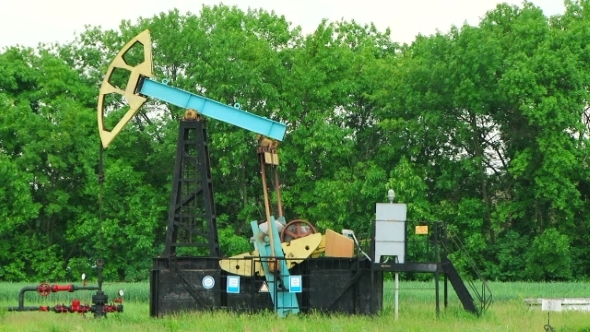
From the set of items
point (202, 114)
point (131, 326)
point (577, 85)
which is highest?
point (577, 85)

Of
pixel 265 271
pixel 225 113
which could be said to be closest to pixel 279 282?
pixel 265 271

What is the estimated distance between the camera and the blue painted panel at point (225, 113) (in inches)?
989

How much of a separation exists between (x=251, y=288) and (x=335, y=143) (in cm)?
2076

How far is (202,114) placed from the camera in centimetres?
2544

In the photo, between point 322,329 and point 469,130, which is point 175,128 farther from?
point 322,329

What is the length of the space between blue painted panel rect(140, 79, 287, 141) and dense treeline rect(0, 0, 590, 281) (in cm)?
1724

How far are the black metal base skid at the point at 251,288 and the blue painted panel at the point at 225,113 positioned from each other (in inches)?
110

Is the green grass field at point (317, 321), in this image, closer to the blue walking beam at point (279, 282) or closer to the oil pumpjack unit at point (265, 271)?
the blue walking beam at point (279, 282)

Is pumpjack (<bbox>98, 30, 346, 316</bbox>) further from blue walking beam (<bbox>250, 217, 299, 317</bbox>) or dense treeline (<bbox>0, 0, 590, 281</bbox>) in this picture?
dense treeline (<bbox>0, 0, 590, 281</bbox>)

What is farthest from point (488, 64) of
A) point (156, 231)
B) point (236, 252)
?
point (156, 231)

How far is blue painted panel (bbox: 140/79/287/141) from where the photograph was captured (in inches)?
989

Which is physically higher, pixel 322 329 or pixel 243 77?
pixel 243 77

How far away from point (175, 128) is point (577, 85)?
14636mm

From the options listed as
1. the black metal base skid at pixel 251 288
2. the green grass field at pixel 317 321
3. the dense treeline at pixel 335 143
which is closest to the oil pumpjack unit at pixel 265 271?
the black metal base skid at pixel 251 288
